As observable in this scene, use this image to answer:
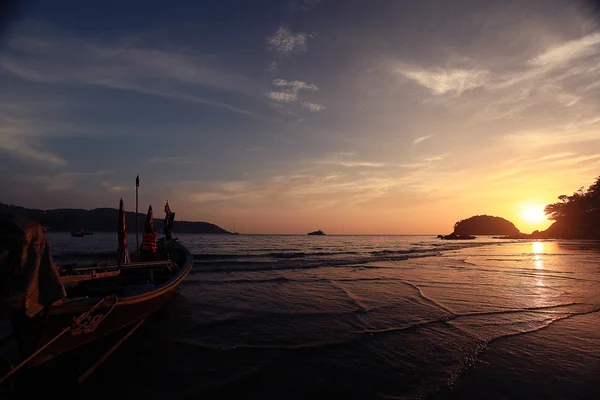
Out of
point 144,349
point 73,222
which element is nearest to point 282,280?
point 144,349

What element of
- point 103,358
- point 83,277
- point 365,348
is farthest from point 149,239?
point 365,348

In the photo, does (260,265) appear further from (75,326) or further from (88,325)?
(75,326)

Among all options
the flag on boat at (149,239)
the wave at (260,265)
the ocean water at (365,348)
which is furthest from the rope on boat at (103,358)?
the wave at (260,265)

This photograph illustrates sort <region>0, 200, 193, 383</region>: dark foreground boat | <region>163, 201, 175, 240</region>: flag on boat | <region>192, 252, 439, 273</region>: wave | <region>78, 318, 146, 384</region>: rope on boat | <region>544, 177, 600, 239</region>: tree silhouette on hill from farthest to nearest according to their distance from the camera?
<region>544, 177, 600, 239</region>: tree silhouette on hill, <region>192, 252, 439, 273</region>: wave, <region>163, 201, 175, 240</region>: flag on boat, <region>78, 318, 146, 384</region>: rope on boat, <region>0, 200, 193, 383</region>: dark foreground boat

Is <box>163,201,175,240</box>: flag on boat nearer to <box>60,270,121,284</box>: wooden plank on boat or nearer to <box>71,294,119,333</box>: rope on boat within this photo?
<box>60,270,121,284</box>: wooden plank on boat

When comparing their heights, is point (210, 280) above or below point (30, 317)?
below

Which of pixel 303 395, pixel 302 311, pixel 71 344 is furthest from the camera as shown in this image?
pixel 302 311

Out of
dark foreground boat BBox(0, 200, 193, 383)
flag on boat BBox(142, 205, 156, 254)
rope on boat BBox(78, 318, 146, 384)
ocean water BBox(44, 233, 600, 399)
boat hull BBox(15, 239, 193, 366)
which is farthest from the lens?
flag on boat BBox(142, 205, 156, 254)

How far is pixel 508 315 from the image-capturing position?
1081 cm

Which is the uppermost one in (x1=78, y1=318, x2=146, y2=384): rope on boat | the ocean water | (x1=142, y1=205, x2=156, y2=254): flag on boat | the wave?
(x1=142, y1=205, x2=156, y2=254): flag on boat

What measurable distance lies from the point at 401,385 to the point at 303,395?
2.08 metres

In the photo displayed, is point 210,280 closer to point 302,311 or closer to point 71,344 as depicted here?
point 302,311

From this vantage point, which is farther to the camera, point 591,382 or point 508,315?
point 508,315

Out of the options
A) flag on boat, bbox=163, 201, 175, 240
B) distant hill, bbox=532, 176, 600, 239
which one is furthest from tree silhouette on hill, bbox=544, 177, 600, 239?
flag on boat, bbox=163, 201, 175, 240
